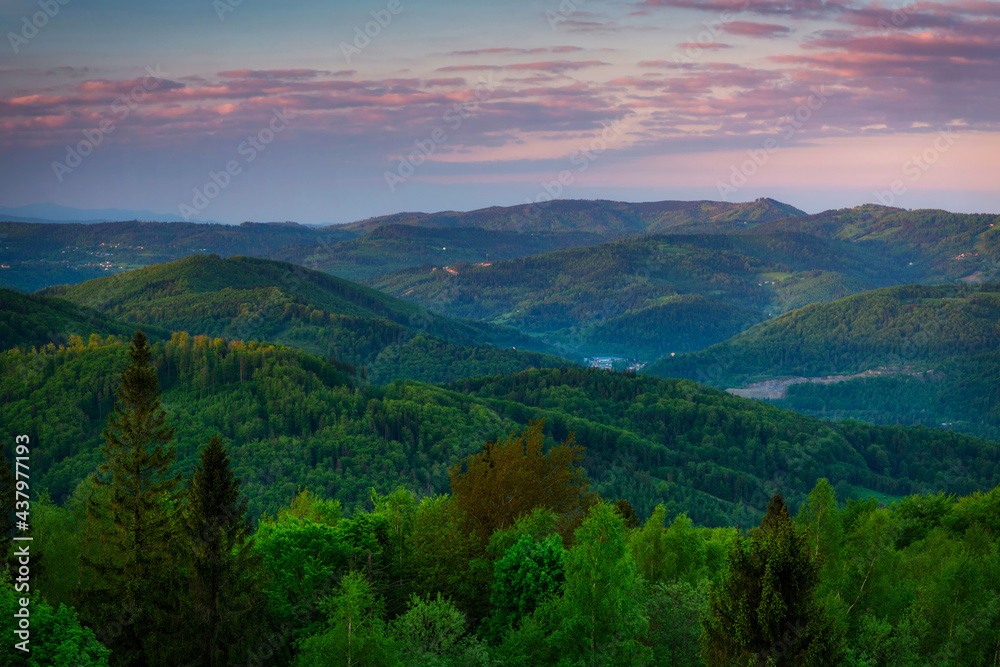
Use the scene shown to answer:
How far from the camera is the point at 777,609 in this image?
41.0 m

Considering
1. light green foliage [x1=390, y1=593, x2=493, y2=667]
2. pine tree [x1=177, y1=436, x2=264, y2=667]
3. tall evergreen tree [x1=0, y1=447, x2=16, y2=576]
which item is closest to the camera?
light green foliage [x1=390, y1=593, x2=493, y2=667]

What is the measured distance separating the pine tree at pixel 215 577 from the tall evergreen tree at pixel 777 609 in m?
27.0

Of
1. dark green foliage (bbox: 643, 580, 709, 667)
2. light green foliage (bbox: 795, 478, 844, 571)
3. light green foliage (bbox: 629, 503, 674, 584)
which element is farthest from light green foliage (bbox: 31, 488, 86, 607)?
light green foliage (bbox: 795, 478, 844, 571)

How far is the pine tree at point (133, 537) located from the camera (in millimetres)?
48750

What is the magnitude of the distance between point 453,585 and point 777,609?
2350 centimetres

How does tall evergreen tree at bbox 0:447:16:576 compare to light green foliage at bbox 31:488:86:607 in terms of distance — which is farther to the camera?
light green foliage at bbox 31:488:86:607

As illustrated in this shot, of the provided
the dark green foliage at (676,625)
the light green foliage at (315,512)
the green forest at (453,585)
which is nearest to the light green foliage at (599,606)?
the green forest at (453,585)

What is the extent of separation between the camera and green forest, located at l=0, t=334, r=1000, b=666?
42.6 meters

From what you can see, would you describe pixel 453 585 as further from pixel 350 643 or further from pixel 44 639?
pixel 44 639

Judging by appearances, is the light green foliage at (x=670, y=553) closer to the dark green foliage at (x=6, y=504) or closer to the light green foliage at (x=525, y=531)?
the light green foliage at (x=525, y=531)

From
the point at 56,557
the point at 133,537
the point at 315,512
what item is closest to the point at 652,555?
the point at 315,512

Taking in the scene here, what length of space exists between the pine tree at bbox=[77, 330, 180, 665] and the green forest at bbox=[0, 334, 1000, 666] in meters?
0.14

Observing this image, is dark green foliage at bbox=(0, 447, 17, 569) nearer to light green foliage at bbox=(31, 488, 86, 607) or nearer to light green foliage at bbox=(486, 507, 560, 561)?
light green foliage at bbox=(31, 488, 86, 607)

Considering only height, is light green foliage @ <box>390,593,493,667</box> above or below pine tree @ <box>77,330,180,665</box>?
below
